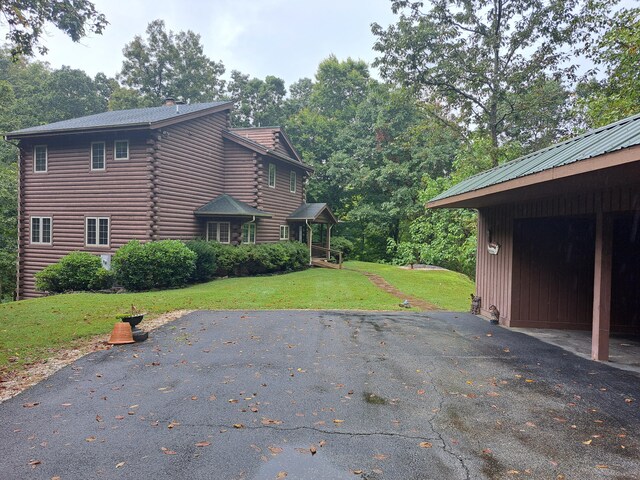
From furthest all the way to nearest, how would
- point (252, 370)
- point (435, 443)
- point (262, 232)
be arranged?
point (262, 232), point (252, 370), point (435, 443)

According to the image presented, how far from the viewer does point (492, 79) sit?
17734 mm

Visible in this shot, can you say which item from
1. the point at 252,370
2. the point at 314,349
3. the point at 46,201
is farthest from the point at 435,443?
the point at 46,201

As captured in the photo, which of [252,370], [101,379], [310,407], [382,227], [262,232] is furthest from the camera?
[382,227]

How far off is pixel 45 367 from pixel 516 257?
8.83 meters

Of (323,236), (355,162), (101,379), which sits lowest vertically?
(101,379)

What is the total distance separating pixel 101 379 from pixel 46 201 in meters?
15.4

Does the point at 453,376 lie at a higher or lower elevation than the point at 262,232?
lower

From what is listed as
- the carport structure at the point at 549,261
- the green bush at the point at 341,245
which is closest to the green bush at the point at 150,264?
the carport structure at the point at 549,261

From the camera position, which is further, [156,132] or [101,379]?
[156,132]

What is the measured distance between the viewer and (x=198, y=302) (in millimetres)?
11578

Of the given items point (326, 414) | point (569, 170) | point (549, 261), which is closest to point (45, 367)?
point (326, 414)

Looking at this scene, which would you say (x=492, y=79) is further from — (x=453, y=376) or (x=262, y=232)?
(x=453, y=376)

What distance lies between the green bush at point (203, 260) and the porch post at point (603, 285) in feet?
43.6

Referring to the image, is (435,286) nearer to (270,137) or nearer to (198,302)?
(198,302)
